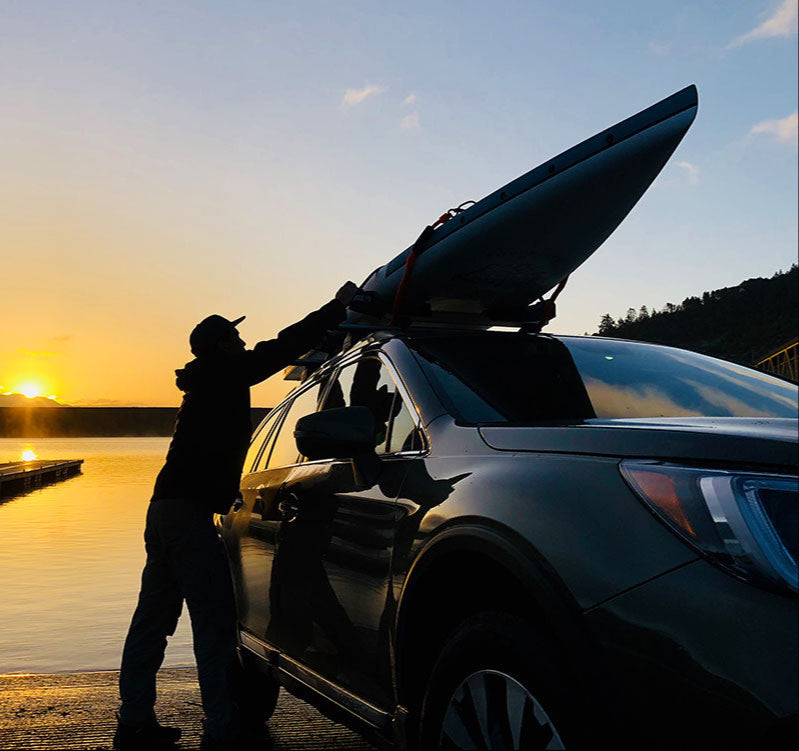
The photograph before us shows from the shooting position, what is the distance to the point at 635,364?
3398 millimetres

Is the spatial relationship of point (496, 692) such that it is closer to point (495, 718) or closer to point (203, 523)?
point (495, 718)

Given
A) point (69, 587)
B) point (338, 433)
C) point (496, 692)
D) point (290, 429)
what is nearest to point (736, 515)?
point (496, 692)

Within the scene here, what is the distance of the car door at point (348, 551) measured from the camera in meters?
2.82

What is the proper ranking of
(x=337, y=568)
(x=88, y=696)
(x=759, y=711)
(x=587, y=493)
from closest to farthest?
(x=759, y=711)
(x=587, y=493)
(x=337, y=568)
(x=88, y=696)

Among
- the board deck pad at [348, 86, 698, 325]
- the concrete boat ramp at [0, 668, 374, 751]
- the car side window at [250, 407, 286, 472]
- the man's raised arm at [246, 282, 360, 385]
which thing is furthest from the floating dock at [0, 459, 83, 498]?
the board deck pad at [348, 86, 698, 325]

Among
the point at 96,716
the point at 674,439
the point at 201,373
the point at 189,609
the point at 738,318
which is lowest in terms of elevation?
the point at 96,716

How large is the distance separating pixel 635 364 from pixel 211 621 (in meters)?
2.33

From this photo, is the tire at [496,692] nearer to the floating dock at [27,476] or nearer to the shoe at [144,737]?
the shoe at [144,737]

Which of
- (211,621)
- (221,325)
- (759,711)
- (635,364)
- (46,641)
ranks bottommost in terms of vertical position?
(46,641)

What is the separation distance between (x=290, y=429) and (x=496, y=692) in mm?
2353

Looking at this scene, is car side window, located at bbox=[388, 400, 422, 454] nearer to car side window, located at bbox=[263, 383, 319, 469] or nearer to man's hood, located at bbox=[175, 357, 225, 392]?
car side window, located at bbox=[263, 383, 319, 469]

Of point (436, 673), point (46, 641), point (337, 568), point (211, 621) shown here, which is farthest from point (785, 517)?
point (46, 641)

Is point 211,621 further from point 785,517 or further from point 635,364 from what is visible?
point 785,517

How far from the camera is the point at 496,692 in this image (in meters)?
2.14
